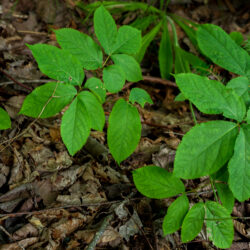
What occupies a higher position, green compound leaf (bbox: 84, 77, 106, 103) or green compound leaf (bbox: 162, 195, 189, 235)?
green compound leaf (bbox: 84, 77, 106, 103)

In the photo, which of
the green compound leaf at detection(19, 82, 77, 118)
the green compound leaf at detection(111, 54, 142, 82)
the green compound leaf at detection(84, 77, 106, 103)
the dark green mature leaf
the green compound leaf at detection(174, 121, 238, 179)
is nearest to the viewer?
the green compound leaf at detection(174, 121, 238, 179)

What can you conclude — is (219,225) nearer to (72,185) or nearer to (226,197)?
(226,197)

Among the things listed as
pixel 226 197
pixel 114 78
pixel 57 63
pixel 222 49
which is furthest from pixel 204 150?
pixel 57 63

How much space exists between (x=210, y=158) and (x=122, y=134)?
1.37 ft

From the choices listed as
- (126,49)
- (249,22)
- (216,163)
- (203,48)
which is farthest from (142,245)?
(249,22)

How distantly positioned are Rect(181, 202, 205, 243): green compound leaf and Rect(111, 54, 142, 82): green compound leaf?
77cm

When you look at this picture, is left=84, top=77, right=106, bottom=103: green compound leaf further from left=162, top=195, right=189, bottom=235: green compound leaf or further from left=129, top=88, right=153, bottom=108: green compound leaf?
left=162, top=195, right=189, bottom=235: green compound leaf

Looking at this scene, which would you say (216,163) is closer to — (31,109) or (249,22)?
(31,109)

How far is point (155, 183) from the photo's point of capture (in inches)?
46.6

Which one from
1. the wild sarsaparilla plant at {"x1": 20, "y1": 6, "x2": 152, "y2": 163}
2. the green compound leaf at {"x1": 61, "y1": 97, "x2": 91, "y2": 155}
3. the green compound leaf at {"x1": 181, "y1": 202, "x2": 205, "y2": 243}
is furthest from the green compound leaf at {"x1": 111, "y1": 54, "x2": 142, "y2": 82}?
the green compound leaf at {"x1": 181, "y1": 202, "x2": 205, "y2": 243}

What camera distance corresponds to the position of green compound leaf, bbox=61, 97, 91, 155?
103 cm

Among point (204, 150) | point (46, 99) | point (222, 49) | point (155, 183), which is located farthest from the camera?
point (222, 49)

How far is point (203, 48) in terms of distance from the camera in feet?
4.52

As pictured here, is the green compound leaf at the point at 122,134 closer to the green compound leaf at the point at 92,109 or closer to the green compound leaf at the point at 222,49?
the green compound leaf at the point at 92,109
